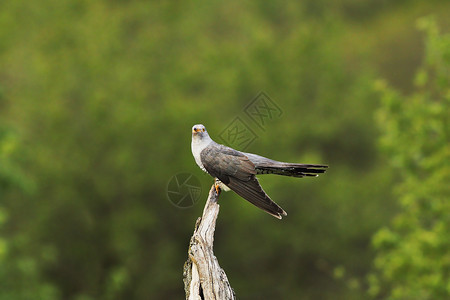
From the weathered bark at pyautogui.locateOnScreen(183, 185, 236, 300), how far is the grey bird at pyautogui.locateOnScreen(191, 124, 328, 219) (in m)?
0.51

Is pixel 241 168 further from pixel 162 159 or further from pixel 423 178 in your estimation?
pixel 162 159

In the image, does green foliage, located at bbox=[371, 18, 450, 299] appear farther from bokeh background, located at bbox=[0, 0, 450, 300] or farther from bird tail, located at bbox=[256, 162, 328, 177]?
bird tail, located at bbox=[256, 162, 328, 177]

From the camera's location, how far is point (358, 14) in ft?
176

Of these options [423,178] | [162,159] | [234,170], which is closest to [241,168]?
[234,170]

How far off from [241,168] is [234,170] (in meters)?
0.08

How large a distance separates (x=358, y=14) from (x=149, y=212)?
3633 cm

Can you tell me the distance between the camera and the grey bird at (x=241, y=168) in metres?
6.34

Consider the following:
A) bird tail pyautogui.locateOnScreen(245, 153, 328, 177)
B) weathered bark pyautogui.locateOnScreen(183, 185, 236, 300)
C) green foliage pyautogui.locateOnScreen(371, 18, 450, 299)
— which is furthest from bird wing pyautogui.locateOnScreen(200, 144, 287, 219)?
green foliage pyautogui.locateOnScreen(371, 18, 450, 299)

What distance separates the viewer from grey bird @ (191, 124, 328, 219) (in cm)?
634

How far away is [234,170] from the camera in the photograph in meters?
6.52

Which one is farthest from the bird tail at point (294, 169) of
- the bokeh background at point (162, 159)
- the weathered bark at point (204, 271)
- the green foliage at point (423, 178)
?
the bokeh background at point (162, 159)

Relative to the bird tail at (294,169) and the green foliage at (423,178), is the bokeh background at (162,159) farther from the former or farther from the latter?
the bird tail at (294,169)

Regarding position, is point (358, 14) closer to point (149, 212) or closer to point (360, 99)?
point (360, 99)

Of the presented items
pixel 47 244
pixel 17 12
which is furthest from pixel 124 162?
pixel 17 12
